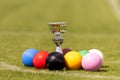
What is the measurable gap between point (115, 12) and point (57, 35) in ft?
156

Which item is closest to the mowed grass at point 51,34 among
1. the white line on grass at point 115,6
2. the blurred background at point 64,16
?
the blurred background at point 64,16

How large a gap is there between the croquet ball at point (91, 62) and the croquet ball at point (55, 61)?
848mm

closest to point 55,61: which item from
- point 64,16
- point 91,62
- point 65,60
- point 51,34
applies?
point 65,60

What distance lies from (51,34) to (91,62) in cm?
1810

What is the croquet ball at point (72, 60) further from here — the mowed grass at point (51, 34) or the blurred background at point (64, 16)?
the blurred background at point (64, 16)

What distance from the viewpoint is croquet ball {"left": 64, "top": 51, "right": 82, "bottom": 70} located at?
15438mm

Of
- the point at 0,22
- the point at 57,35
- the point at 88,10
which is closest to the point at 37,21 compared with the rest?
the point at 0,22

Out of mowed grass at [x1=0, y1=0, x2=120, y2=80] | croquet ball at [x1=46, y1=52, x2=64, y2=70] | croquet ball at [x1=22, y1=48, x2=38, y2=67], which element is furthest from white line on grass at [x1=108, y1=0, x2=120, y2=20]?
croquet ball at [x1=46, y1=52, x2=64, y2=70]

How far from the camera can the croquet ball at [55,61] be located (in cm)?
1491

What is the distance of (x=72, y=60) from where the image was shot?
15.4 m

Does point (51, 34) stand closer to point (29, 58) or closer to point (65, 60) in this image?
point (29, 58)

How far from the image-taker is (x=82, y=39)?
31.1 m

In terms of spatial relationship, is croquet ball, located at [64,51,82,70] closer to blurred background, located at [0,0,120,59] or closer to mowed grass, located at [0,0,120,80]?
mowed grass, located at [0,0,120,80]

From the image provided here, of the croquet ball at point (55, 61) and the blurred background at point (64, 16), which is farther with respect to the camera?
the blurred background at point (64, 16)
